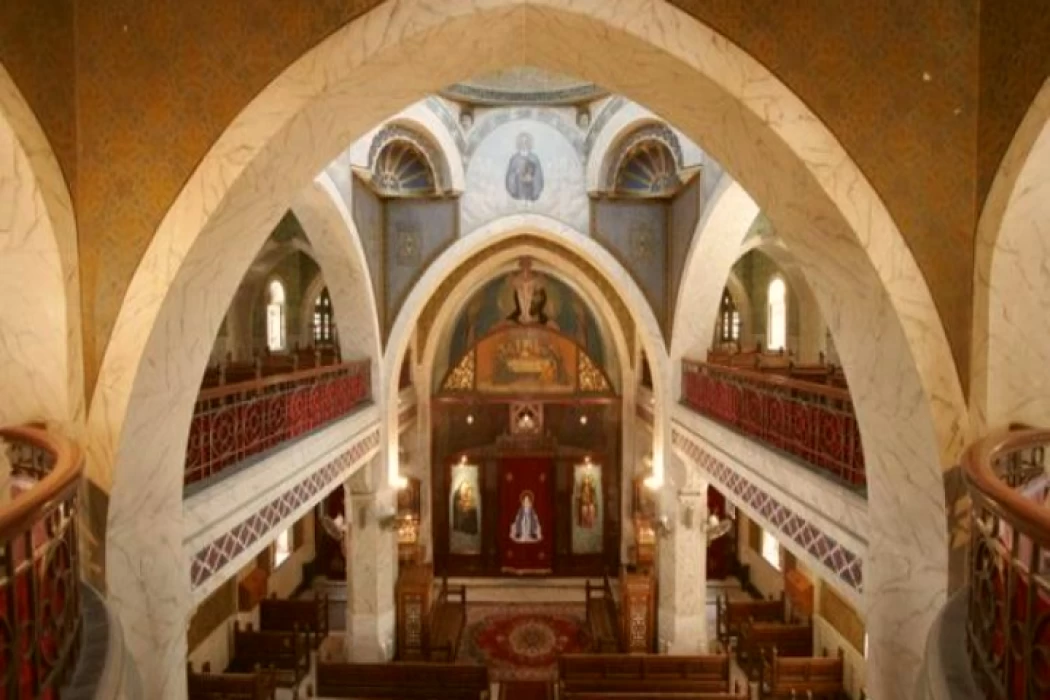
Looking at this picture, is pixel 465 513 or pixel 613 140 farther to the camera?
pixel 465 513

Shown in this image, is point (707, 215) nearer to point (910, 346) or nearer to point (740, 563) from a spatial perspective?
point (910, 346)

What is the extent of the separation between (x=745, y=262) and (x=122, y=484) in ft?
48.1

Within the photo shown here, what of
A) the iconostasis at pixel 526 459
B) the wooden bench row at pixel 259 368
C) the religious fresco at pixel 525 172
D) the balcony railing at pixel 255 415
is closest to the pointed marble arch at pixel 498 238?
the religious fresco at pixel 525 172

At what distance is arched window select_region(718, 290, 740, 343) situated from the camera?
17.3m

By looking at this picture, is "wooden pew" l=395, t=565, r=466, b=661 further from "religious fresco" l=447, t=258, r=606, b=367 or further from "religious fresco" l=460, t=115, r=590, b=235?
"religious fresco" l=460, t=115, r=590, b=235

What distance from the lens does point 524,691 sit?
10.6m

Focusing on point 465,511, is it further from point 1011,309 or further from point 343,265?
point 1011,309

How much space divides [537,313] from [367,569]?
22.3 ft

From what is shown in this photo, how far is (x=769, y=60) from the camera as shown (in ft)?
13.0

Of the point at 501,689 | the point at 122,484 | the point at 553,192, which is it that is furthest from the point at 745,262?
the point at 122,484

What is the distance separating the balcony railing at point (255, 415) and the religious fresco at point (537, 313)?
690 cm

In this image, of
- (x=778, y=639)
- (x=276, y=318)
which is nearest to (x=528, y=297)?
(x=276, y=318)

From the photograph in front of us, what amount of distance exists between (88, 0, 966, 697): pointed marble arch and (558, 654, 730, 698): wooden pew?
557cm

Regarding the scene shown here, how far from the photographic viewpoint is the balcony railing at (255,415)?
5.54m
